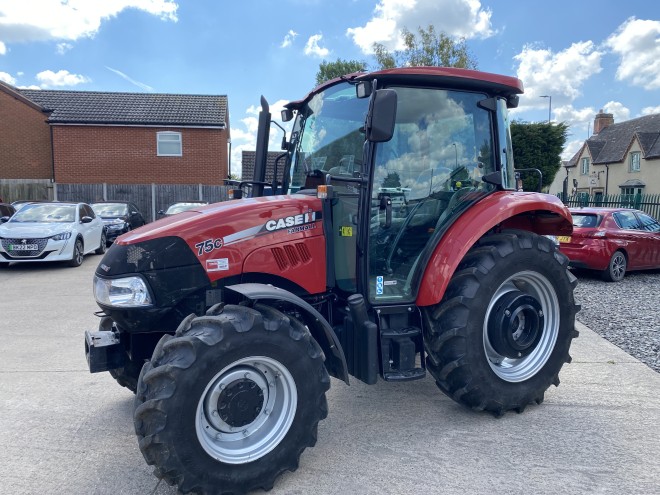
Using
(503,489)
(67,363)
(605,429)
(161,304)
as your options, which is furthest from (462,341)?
(67,363)

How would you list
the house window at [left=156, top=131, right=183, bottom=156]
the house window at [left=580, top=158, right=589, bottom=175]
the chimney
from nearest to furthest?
the house window at [left=156, top=131, right=183, bottom=156]
the house window at [left=580, top=158, right=589, bottom=175]
the chimney

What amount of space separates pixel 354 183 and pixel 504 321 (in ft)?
5.19

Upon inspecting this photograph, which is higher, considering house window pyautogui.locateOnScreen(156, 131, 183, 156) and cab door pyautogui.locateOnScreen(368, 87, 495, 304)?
house window pyautogui.locateOnScreen(156, 131, 183, 156)

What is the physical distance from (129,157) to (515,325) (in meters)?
22.7

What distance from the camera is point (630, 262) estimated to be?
10719mm

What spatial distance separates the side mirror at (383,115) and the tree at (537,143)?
18.8m

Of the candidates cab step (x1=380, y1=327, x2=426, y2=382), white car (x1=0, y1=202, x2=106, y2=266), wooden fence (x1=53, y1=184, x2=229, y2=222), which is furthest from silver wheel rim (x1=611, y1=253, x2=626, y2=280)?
wooden fence (x1=53, y1=184, x2=229, y2=222)

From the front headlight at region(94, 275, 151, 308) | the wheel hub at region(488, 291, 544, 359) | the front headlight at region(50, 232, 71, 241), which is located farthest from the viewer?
the front headlight at region(50, 232, 71, 241)

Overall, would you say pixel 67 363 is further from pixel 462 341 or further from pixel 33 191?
pixel 33 191

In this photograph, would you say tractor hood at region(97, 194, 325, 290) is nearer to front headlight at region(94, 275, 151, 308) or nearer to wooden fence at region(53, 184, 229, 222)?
front headlight at region(94, 275, 151, 308)

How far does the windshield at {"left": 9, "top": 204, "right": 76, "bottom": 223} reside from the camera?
12.4 meters

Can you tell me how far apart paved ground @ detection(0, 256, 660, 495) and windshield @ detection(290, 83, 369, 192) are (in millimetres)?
1901

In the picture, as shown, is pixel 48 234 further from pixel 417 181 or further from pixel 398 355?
pixel 398 355

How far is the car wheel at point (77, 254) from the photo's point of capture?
40.1ft
